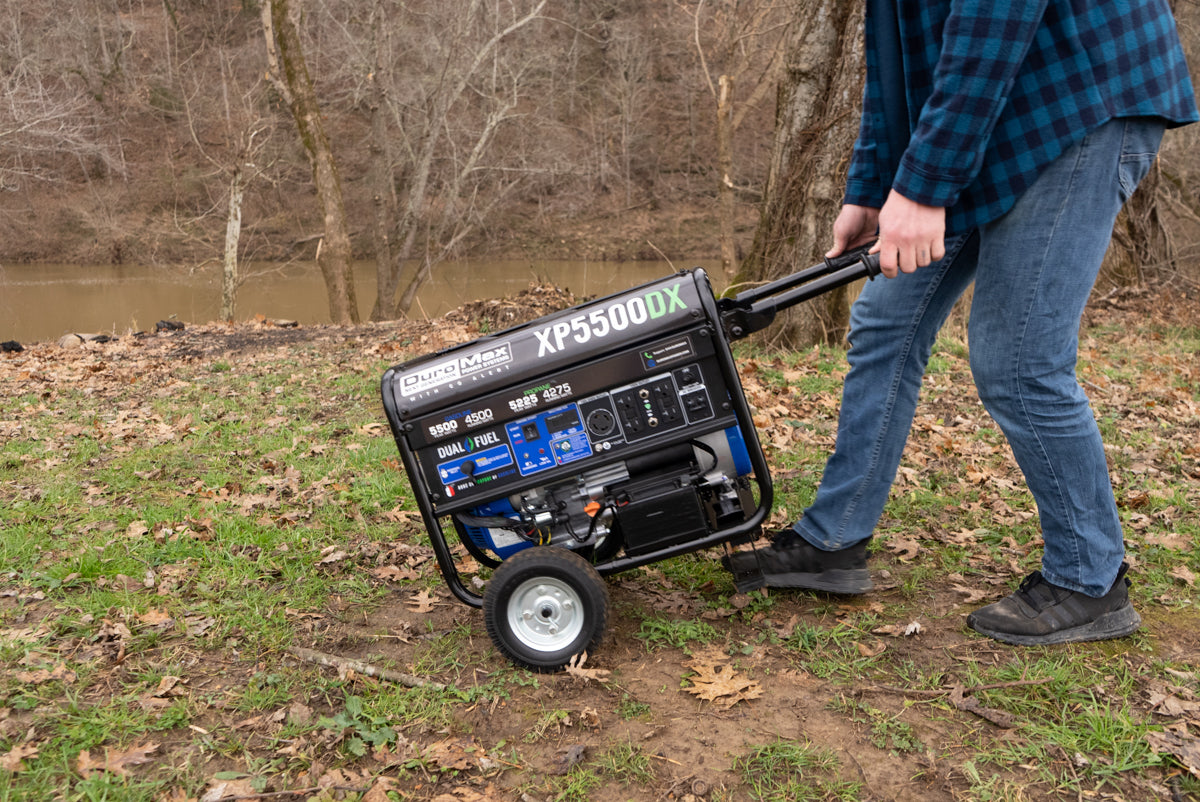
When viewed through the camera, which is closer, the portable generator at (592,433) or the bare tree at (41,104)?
the portable generator at (592,433)

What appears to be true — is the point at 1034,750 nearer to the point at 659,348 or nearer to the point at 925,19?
the point at 659,348

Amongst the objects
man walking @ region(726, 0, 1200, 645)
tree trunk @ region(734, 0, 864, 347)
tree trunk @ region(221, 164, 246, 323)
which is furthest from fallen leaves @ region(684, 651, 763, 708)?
tree trunk @ region(221, 164, 246, 323)

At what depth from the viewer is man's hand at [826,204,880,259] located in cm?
279

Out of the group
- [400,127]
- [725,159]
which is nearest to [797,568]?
[725,159]

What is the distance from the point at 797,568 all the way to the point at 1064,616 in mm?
803

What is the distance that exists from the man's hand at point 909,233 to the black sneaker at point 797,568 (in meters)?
1.04

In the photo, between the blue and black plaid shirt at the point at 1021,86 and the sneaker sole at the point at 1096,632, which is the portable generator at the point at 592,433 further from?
the sneaker sole at the point at 1096,632

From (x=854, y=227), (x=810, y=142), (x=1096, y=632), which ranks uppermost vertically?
(x=810, y=142)

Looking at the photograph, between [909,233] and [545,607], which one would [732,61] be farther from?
[545,607]

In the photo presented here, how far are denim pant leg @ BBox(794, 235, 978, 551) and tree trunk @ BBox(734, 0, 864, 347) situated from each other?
4005 mm

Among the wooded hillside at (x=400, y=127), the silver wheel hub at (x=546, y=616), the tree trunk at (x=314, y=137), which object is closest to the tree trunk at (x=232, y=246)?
the wooded hillside at (x=400, y=127)

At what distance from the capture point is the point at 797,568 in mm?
2973

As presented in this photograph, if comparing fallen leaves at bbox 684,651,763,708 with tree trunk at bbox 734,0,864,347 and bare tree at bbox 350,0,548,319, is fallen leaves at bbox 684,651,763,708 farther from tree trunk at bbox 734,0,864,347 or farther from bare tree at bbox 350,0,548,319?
bare tree at bbox 350,0,548,319

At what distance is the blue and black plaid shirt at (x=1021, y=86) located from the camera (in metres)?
2.11
